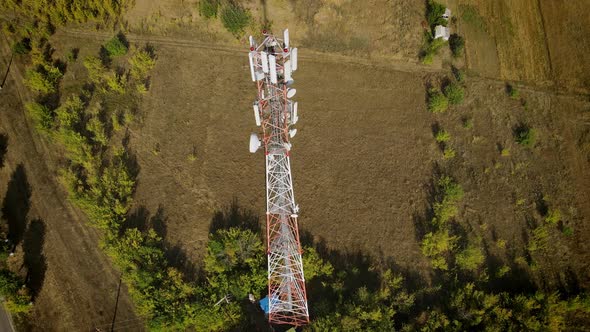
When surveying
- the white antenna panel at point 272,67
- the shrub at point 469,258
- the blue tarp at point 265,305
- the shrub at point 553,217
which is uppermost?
the white antenna panel at point 272,67

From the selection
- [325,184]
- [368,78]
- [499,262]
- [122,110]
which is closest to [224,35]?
[122,110]

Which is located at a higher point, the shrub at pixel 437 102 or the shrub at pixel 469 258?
the shrub at pixel 437 102

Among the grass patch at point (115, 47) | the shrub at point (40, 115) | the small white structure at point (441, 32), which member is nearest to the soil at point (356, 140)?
the shrub at point (40, 115)

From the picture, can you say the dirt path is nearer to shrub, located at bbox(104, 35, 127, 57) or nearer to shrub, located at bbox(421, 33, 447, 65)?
shrub, located at bbox(104, 35, 127, 57)

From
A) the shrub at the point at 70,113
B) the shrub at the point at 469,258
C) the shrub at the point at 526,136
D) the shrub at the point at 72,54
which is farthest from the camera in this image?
the shrub at the point at 526,136

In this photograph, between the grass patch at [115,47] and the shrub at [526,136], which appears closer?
the grass patch at [115,47]

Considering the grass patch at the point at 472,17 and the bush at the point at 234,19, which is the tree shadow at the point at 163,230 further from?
the grass patch at the point at 472,17

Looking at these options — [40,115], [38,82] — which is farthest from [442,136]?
[38,82]

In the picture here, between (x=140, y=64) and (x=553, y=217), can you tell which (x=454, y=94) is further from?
(x=140, y=64)
